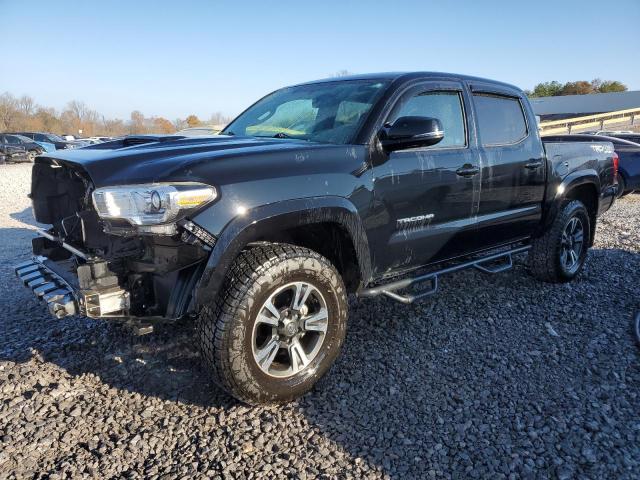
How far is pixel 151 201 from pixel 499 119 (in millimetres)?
3083

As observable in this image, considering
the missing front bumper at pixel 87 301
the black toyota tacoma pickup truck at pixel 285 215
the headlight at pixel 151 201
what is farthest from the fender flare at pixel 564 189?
the missing front bumper at pixel 87 301

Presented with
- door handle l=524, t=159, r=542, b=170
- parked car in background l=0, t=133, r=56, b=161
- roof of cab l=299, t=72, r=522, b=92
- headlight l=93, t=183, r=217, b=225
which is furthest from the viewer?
parked car in background l=0, t=133, r=56, b=161

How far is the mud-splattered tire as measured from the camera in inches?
96.3

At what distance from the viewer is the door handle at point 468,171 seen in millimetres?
3508

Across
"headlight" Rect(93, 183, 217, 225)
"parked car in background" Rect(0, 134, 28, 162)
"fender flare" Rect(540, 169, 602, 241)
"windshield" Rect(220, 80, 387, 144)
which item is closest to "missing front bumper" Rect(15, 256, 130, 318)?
"headlight" Rect(93, 183, 217, 225)

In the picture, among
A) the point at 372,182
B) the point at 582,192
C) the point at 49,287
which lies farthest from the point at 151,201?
the point at 582,192

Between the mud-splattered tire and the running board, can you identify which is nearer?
the mud-splattered tire

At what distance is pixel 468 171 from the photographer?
3.56 metres

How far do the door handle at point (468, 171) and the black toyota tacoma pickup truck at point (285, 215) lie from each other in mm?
17

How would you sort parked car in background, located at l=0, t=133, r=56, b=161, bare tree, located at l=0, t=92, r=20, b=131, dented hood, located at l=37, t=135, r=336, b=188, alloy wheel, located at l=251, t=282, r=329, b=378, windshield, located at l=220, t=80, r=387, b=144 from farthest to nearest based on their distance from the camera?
bare tree, located at l=0, t=92, r=20, b=131, parked car in background, located at l=0, t=133, r=56, b=161, windshield, located at l=220, t=80, r=387, b=144, alloy wheel, located at l=251, t=282, r=329, b=378, dented hood, located at l=37, t=135, r=336, b=188

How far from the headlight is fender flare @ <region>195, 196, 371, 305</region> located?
0.67 ft

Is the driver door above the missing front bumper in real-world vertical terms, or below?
above

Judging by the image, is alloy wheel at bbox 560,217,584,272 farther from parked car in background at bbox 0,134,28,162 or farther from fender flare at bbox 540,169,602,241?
parked car in background at bbox 0,134,28,162

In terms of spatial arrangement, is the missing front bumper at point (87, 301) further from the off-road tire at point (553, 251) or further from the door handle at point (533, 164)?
the off-road tire at point (553, 251)
